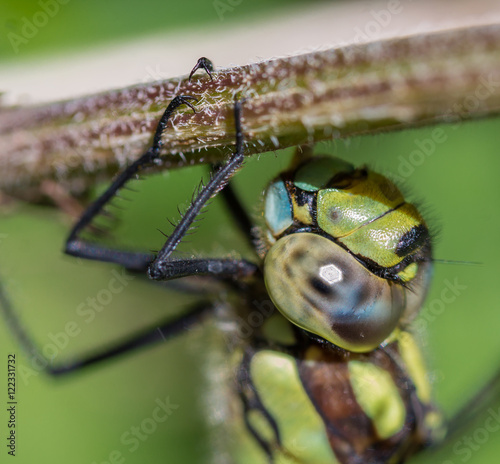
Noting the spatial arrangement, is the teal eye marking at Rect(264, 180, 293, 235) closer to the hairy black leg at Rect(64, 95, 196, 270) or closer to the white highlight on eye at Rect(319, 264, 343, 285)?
the white highlight on eye at Rect(319, 264, 343, 285)

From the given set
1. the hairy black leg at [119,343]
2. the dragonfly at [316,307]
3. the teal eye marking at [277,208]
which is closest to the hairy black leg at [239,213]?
the dragonfly at [316,307]

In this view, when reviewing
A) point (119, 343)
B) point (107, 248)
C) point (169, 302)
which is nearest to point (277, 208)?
point (107, 248)

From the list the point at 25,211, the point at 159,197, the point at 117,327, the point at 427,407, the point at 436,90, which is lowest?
the point at 427,407

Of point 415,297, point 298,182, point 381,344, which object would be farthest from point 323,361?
point 298,182

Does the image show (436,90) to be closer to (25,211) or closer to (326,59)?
(326,59)

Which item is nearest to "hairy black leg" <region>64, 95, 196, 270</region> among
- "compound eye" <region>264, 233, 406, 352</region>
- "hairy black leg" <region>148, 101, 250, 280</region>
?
"hairy black leg" <region>148, 101, 250, 280</region>

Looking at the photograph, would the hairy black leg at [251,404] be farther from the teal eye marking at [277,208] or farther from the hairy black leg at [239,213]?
the teal eye marking at [277,208]
